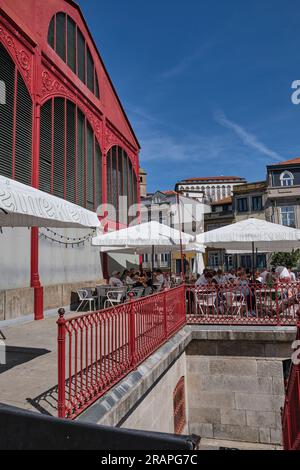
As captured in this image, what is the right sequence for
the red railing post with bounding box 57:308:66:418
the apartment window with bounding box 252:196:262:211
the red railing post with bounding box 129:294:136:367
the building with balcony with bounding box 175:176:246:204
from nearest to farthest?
1. the red railing post with bounding box 57:308:66:418
2. the red railing post with bounding box 129:294:136:367
3. the apartment window with bounding box 252:196:262:211
4. the building with balcony with bounding box 175:176:246:204

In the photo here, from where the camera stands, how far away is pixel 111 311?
15.2ft

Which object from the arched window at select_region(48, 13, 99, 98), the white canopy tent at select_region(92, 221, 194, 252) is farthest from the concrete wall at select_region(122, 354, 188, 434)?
the arched window at select_region(48, 13, 99, 98)

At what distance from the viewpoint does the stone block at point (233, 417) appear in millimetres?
7824

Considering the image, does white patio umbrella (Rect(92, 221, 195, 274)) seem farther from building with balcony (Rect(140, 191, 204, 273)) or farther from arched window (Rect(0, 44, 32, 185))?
building with balcony (Rect(140, 191, 204, 273))

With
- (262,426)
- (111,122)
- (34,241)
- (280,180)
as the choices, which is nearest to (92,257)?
(34,241)

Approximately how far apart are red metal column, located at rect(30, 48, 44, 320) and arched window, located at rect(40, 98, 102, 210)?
38cm

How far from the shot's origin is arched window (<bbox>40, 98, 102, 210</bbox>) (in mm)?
10750

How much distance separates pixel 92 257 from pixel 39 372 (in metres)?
8.99

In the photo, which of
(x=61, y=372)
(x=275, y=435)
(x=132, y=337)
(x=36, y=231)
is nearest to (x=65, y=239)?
(x=36, y=231)

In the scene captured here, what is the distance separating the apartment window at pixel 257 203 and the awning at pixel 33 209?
40241 millimetres

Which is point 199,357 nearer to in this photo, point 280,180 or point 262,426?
point 262,426

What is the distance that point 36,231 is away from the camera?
9961mm

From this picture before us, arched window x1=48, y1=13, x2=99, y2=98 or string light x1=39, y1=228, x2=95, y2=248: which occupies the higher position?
arched window x1=48, y1=13, x2=99, y2=98
